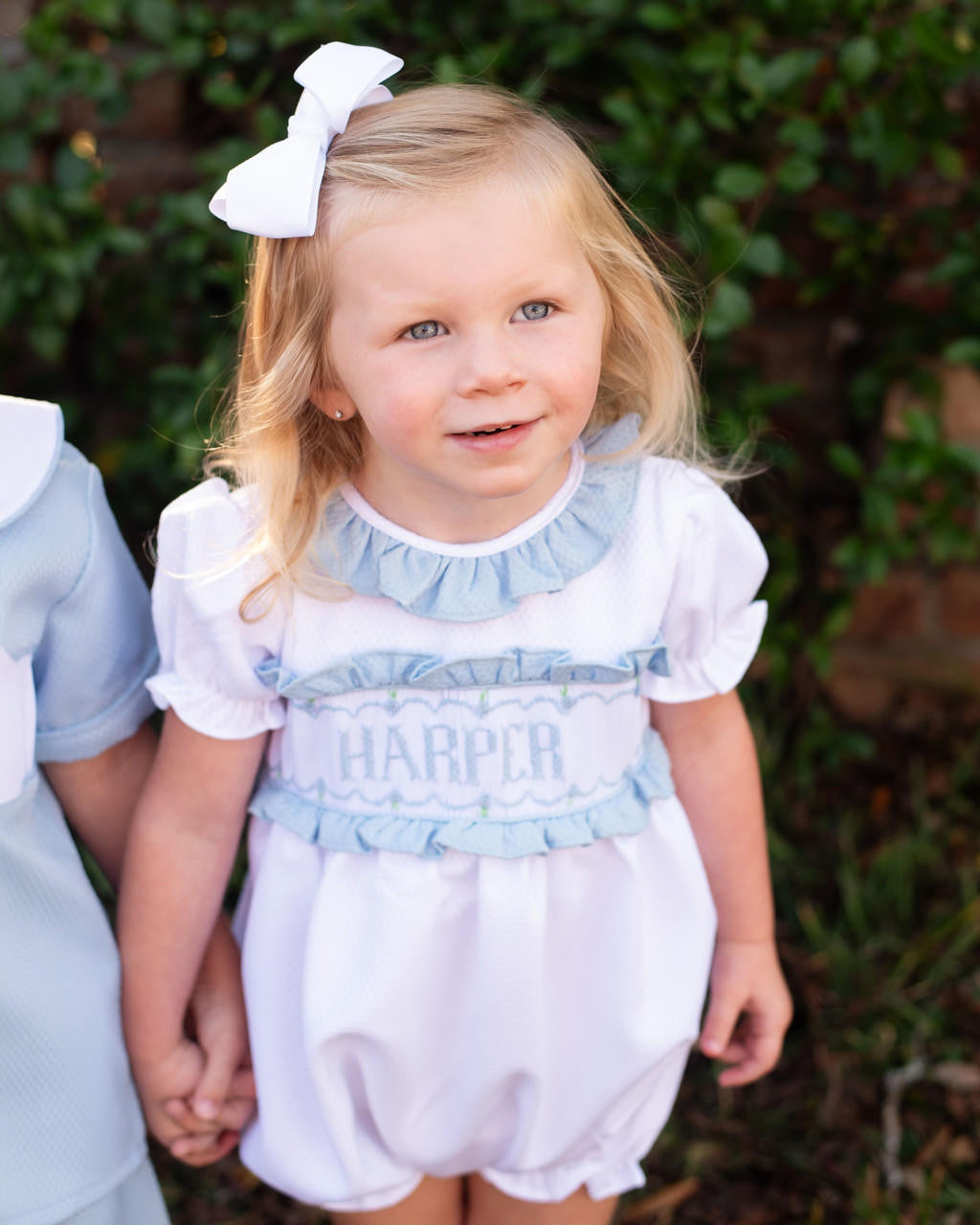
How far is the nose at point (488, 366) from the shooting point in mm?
A: 1000

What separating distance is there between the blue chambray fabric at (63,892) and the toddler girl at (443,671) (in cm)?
6

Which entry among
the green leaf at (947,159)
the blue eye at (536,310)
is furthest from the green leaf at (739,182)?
the blue eye at (536,310)

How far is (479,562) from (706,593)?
218 millimetres

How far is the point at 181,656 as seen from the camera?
1165 millimetres

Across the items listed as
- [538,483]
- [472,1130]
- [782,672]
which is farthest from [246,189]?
[782,672]

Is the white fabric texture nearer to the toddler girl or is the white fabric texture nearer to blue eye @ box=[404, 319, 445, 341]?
the toddler girl

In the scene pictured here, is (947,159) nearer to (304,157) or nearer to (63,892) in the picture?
(304,157)

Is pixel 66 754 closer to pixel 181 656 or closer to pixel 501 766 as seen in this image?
pixel 181 656

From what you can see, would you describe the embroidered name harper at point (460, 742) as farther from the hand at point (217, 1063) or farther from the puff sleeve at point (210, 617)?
the hand at point (217, 1063)

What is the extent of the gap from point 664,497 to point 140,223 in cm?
121

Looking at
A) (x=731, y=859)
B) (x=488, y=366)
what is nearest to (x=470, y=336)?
(x=488, y=366)

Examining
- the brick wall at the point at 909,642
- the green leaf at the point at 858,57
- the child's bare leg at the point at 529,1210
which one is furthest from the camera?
the brick wall at the point at 909,642

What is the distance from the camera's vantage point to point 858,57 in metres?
1.57

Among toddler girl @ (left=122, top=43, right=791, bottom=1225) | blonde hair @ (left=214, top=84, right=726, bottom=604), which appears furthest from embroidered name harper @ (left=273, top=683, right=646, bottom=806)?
blonde hair @ (left=214, top=84, right=726, bottom=604)
